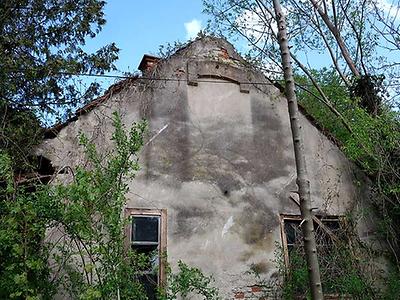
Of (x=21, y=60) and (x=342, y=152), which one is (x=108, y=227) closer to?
(x=21, y=60)

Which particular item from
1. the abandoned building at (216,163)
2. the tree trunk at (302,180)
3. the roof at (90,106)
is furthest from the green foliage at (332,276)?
the roof at (90,106)

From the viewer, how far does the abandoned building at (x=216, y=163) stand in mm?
7992

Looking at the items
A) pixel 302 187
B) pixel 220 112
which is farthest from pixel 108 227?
pixel 220 112

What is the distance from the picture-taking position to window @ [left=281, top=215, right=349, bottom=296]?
27.1 feet

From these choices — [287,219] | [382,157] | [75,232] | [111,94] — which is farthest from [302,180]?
[382,157]

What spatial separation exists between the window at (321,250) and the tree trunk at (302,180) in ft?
10.2

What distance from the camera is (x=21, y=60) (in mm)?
7742

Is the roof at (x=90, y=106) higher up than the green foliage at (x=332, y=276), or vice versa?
the roof at (x=90, y=106)

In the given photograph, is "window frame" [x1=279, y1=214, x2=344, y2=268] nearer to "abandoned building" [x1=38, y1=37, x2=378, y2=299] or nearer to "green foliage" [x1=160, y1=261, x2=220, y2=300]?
"abandoned building" [x1=38, y1=37, x2=378, y2=299]

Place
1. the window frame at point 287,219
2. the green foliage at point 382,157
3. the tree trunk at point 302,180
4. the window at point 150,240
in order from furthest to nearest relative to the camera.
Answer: the green foliage at point 382,157 < the window frame at point 287,219 < the window at point 150,240 < the tree trunk at point 302,180

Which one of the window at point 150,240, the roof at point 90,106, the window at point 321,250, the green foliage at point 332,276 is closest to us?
the window at point 150,240

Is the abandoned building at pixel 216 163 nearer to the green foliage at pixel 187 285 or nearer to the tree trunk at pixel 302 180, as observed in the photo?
the green foliage at pixel 187 285

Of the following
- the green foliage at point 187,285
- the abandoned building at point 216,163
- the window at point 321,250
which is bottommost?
the green foliage at point 187,285

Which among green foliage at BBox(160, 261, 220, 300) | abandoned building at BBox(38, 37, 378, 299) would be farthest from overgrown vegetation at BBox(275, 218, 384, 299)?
green foliage at BBox(160, 261, 220, 300)
